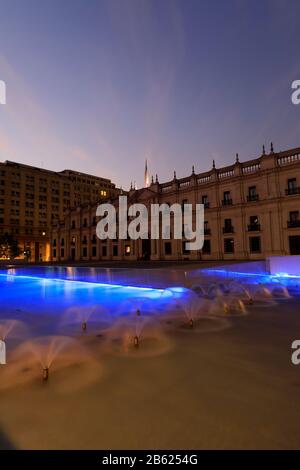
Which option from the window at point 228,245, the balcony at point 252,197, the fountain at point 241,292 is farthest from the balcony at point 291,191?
the fountain at point 241,292

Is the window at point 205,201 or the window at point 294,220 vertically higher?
the window at point 205,201

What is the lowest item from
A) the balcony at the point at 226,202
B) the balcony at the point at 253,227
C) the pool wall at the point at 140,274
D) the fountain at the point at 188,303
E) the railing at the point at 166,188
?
the fountain at the point at 188,303

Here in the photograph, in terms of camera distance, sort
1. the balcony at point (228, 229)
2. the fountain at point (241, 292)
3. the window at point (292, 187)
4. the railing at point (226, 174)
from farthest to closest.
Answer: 1. the railing at point (226, 174)
2. the balcony at point (228, 229)
3. the window at point (292, 187)
4. the fountain at point (241, 292)

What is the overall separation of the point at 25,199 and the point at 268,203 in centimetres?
6707

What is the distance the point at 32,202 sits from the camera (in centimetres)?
7438

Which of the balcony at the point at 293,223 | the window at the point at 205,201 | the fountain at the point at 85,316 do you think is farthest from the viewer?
the window at the point at 205,201

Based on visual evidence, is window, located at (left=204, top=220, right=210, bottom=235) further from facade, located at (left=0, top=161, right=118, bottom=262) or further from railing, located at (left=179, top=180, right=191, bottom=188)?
facade, located at (left=0, top=161, right=118, bottom=262)

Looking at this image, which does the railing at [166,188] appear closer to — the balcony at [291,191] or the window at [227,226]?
the window at [227,226]

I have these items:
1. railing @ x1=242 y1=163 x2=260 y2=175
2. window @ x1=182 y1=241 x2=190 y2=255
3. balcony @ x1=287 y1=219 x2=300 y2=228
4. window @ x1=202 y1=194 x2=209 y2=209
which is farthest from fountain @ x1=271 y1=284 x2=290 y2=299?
window @ x1=202 y1=194 x2=209 y2=209

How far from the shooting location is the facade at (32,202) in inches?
2721

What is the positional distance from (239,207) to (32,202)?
63.6m

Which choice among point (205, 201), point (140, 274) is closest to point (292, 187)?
point (205, 201)

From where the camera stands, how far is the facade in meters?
69.1
